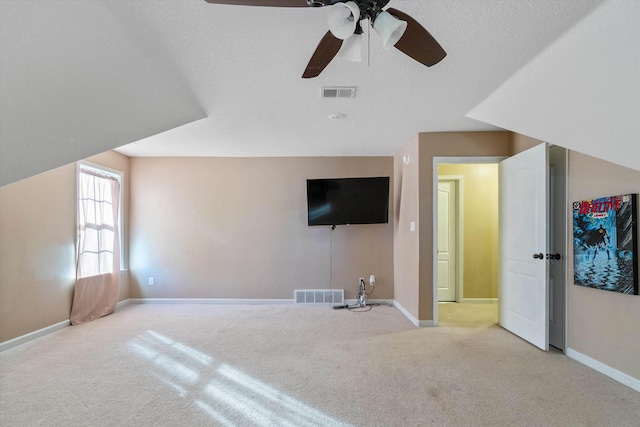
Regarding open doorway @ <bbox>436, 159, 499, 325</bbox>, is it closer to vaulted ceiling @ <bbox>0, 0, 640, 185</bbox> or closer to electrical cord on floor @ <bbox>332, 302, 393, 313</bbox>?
electrical cord on floor @ <bbox>332, 302, 393, 313</bbox>

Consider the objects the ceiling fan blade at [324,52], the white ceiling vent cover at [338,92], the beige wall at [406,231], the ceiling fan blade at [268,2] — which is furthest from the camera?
the beige wall at [406,231]

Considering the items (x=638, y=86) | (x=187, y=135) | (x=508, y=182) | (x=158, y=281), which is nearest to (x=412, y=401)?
(x=638, y=86)

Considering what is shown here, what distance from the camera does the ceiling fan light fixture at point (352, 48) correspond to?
168 centimetres

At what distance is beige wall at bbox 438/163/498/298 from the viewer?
217 inches

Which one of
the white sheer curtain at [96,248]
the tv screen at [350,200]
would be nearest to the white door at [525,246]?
the tv screen at [350,200]

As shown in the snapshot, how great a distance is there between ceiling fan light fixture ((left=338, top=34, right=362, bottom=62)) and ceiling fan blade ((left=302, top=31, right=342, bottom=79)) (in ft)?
0.10

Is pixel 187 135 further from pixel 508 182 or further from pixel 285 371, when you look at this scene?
pixel 508 182

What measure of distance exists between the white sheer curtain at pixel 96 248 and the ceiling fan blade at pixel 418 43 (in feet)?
14.7

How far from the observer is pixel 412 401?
239 cm

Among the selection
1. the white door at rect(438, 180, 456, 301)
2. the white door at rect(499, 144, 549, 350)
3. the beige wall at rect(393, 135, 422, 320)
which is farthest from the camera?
→ the white door at rect(438, 180, 456, 301)

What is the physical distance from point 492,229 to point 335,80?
13.5ft

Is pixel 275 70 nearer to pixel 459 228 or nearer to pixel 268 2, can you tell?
pixel 268 2

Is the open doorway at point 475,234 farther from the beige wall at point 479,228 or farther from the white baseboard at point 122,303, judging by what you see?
the white baseboard at point 122,303

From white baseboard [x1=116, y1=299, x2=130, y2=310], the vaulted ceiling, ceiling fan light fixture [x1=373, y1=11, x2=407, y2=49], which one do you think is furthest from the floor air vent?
ceiling fan light fixture [x1=373, y1=11, x2=407, y2=49]
